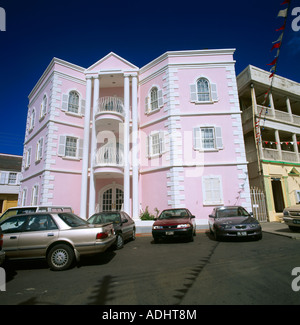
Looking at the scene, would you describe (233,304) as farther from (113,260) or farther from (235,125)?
(235,125)

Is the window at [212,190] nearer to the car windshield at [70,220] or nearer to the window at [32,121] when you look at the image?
the car windshield at [70,220]

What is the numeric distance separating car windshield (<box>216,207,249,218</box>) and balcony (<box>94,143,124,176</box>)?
287 inches

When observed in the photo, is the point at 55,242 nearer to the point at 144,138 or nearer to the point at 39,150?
the point at 144,138

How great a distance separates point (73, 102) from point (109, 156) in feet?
19.0

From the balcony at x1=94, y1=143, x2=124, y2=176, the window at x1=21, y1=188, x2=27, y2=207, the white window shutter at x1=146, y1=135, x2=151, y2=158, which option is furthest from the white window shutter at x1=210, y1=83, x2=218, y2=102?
the window at x1=21, y1=188, x2=27, y2=207

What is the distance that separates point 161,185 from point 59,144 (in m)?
8.04

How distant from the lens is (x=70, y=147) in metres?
16.0

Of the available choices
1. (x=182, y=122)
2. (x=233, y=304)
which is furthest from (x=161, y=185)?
(x=233, y=304)

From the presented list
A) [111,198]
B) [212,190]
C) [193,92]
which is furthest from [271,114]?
[111,198]

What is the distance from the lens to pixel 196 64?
607 inches

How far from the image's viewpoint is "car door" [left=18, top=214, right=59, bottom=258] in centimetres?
531

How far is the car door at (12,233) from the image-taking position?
17.5 ft

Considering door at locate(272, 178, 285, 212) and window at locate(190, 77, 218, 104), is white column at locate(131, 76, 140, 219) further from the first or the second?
door at locate(272, 178, 285, 212)
